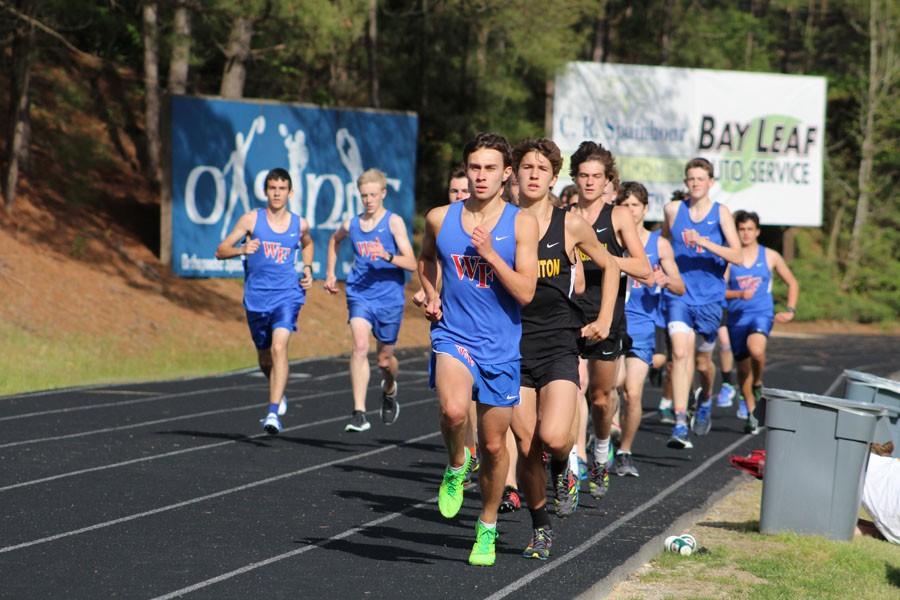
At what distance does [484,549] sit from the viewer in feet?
25.5

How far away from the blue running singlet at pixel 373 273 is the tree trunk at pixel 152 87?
13.1 metres

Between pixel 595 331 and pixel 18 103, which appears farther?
pixel 18 103

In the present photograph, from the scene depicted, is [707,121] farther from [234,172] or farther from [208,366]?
[208,366]

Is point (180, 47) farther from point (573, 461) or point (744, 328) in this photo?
point (573, 461)

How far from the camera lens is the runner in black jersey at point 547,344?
26.0 ft

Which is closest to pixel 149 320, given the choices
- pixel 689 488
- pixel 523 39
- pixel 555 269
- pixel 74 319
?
pixel 74 319

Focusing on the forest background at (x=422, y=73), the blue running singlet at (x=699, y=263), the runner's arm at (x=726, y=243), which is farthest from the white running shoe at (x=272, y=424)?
the forest background at (x=422, y=73)

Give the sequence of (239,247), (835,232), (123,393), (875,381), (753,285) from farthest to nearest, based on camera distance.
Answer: (835,232)
(123,393)
(753,285)
(239,247)
(875,381)

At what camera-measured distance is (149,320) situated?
24.5 metres

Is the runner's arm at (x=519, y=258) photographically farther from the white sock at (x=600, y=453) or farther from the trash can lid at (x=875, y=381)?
the trash can lid at (x=875, y=381)

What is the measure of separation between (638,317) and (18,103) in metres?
16.7

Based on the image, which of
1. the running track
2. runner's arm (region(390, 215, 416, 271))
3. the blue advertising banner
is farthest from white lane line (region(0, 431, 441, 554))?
the blue advertising banner

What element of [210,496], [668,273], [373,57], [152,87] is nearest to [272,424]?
[210,496]

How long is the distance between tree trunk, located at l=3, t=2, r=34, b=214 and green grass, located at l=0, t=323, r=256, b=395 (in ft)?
13.9
